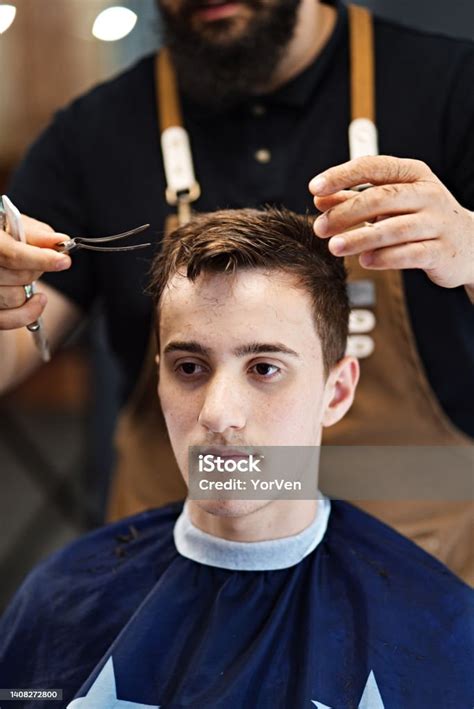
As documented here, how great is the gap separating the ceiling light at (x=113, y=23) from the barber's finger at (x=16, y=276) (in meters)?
0.49

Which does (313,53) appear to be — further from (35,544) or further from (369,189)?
(35,544)

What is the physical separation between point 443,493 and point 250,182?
2.04ft

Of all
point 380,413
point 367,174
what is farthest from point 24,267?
point 380,413

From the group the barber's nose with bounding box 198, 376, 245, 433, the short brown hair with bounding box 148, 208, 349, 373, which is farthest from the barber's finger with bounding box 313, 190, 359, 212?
the barber's nose with bounding box 198, 376, 245, 433

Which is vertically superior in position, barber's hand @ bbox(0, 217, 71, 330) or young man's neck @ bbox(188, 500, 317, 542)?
barber's hand @ bbox(0, 217, 71, 330)

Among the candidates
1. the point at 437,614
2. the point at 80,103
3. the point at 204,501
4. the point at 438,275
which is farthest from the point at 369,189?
the point at 80,103

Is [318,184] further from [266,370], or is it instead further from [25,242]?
[25,242]

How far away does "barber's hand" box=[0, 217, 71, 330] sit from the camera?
1.13m

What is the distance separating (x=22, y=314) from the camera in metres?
1.23

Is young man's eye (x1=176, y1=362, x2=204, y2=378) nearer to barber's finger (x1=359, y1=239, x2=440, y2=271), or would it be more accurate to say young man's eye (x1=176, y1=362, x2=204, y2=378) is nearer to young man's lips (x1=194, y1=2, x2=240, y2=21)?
barber's finger (x1=359, y1=239, x2=440, y2=271)

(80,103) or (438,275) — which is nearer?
(438,275)

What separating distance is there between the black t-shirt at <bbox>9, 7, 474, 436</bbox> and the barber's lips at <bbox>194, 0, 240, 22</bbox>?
0.52ft

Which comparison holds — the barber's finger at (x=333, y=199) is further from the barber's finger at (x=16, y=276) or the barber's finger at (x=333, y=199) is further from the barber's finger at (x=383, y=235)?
the barber's finger at (x=16, y=276)

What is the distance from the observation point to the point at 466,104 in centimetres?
147
